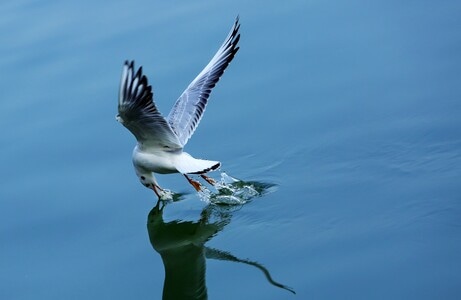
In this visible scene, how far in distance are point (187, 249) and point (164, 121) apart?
0.92m

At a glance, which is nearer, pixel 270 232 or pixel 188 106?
pixel 270 232

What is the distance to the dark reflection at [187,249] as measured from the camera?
20.1 feet

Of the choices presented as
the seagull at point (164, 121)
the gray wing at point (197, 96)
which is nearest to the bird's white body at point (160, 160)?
the seagull at point (164, 121)

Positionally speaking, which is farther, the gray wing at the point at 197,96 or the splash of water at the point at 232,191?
the gray wing at the point at 197,96

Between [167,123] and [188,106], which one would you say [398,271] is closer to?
[167,123]

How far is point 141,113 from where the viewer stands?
6.60 m

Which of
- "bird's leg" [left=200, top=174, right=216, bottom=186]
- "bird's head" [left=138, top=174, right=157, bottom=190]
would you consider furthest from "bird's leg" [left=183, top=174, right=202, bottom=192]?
"bird's head" [left=138, top=174, right=157, bottom=190]

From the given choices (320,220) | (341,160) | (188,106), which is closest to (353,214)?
(320,220)

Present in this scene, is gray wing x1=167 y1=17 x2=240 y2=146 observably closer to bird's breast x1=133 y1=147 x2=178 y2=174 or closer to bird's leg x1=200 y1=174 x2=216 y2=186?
bird's breast x1=133 y1=147 x2=178 y2=174

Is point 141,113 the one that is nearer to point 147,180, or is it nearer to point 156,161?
point 156,161

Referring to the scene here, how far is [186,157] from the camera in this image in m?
7.07

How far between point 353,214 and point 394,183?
450 mm


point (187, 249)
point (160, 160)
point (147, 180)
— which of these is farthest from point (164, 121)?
point (187, 249)

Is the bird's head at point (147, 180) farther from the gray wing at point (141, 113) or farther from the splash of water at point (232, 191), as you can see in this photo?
the splash of water at point (232, 191)
